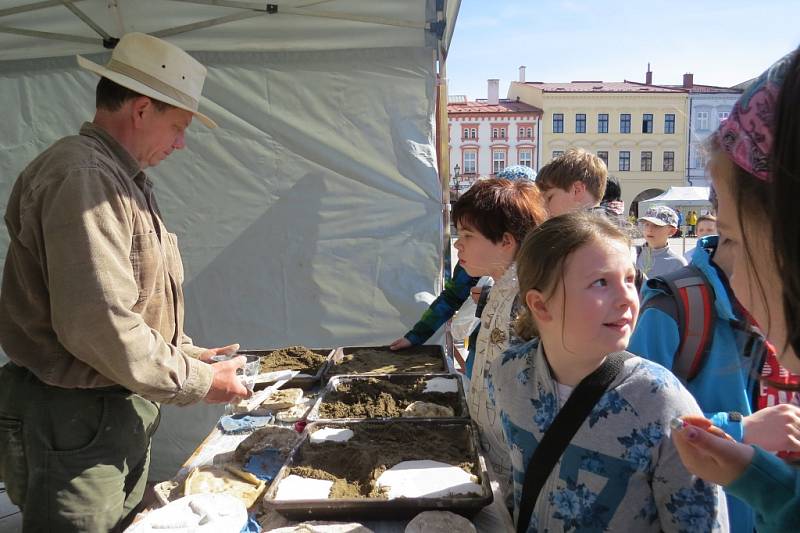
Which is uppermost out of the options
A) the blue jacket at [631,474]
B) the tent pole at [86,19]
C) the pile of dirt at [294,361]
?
the tent pole at [86,19]

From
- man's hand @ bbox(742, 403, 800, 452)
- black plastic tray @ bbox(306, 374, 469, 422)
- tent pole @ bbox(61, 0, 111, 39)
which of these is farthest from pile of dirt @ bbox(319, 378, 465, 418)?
tent pole @ bbox(61, 0, 111, 39)

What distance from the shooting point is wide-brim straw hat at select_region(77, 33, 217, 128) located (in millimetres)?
1651

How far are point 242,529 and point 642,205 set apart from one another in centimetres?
3491

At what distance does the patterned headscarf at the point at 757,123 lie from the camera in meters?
0.65

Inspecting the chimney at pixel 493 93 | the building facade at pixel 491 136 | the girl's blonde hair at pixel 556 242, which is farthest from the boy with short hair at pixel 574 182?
the chimney at pixel 493 93

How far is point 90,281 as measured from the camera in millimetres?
1322

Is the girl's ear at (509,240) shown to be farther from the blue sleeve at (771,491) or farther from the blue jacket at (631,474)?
the blue sleeve at (771,491)

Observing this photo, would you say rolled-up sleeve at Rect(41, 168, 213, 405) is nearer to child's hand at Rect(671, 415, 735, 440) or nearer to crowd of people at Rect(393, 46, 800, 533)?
crowd of people at Rect(393, 46, 800, 533)

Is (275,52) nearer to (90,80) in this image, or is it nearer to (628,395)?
(90,80)

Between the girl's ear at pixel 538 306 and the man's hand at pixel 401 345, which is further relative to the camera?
the man's hand at pixel 401 345

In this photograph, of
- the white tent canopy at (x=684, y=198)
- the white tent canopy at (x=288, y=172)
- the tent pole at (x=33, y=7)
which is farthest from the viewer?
the white tent canopy at (x=684, y=198)

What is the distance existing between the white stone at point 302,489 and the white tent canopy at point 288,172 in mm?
2445

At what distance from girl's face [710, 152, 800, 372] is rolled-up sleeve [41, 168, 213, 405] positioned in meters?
1.29

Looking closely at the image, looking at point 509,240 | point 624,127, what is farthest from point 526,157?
point 509,240
